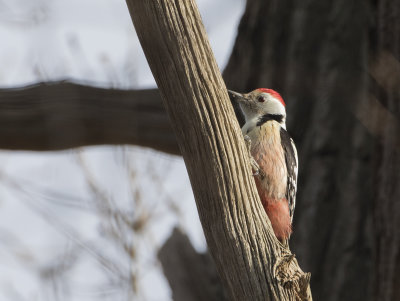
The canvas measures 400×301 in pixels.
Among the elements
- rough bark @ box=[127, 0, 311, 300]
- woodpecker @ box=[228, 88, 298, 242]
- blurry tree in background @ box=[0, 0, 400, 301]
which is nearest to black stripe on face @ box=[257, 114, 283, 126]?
woodpecker @ box=[228, 88, 298, 242]

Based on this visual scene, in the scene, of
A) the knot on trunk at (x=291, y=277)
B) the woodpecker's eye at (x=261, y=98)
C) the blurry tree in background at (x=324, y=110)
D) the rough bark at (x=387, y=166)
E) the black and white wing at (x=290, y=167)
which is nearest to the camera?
the knot on trunk at (x=291, y=277)

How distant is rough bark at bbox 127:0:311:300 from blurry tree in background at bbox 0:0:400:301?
2.31 metres

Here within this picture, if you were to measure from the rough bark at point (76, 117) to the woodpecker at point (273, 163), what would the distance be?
1.07m

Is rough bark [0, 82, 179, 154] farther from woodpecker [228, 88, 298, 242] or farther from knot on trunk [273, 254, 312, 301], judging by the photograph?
knot on trunk [273, 254, 312, 301]

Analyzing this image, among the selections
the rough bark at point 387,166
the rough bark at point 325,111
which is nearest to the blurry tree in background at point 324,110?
the rough bark at point 325,111

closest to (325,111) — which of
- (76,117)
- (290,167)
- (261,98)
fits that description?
(261,98)

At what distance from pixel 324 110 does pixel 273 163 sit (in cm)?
173

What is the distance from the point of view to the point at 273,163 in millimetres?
4723

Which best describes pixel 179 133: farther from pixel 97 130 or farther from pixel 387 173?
pixel 97 130

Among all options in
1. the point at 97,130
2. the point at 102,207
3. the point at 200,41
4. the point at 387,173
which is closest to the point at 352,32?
the point at 387,173

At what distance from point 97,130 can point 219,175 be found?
333 centimetres

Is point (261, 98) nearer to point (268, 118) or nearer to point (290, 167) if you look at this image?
point (268, 118)

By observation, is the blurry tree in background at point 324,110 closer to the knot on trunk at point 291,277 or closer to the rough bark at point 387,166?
the rough bark at point 387,166

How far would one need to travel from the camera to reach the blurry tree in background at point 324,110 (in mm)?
5906
